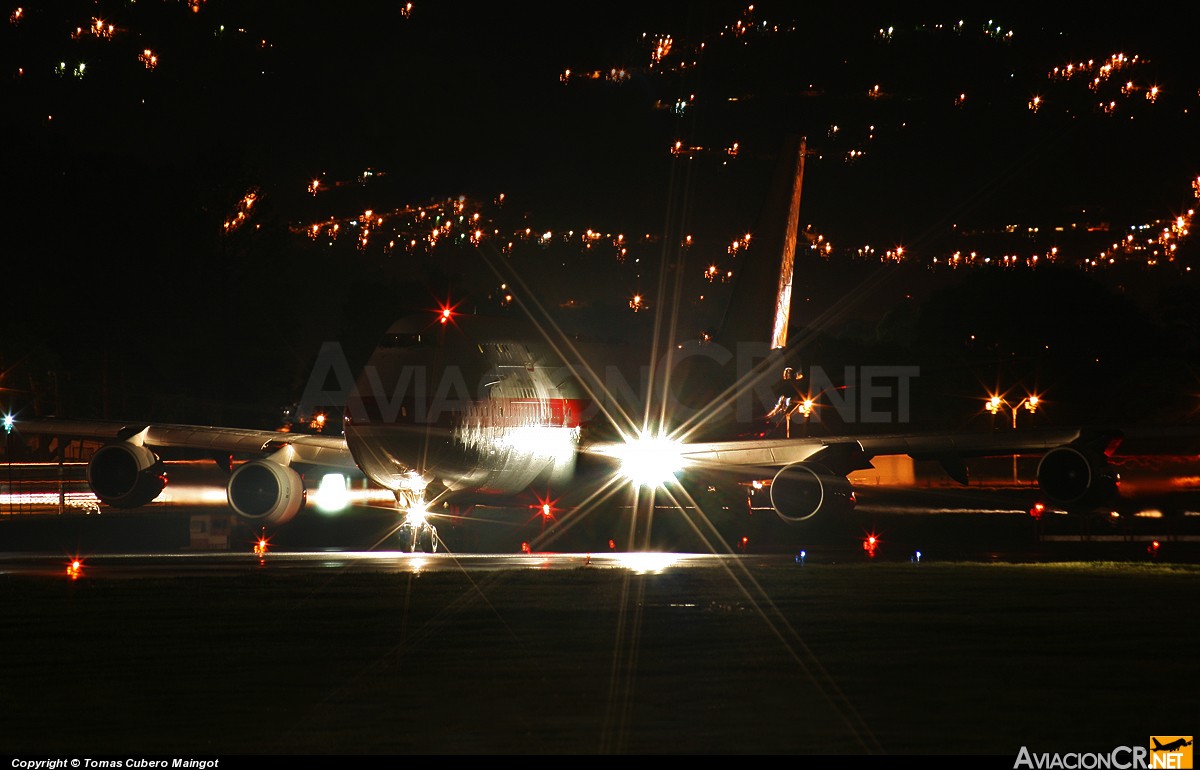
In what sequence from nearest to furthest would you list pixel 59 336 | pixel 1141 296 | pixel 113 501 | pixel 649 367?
1. pixel 113 501
2. pixel 649 367
3. pixel 59 336
4. pixel 1141 296

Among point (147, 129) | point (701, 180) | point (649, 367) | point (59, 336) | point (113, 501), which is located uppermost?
point (701, 180)

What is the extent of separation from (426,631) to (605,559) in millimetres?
9987

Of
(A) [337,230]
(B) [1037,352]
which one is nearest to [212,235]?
(A) [337,230]

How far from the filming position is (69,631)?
13344mm

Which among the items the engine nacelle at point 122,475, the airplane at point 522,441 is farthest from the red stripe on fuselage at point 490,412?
the engine nacelle at point 122,475

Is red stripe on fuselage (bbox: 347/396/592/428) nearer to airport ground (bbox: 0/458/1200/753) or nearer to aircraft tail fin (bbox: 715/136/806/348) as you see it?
airport ground (bbox: 0/458/1200/753)

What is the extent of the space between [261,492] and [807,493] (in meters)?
11.6

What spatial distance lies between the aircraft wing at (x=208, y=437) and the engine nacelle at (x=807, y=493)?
929cm

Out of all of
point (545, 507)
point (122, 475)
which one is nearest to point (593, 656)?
point (545, 507)

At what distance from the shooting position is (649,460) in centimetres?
3089

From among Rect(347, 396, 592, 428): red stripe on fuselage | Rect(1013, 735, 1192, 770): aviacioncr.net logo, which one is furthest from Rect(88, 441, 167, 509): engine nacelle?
Rect(1013, 735, 1192, 770): aviacioncr.net logo

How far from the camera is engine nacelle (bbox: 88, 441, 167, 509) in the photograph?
3072cm

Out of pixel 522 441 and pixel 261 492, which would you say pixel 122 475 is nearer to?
pixel 261 492

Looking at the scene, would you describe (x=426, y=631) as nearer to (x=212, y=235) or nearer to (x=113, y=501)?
(x=113, y=501)
